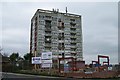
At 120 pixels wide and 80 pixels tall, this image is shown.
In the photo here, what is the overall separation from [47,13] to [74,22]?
11777 mm

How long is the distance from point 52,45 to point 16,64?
3524 centimetres

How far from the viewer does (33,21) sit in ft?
305

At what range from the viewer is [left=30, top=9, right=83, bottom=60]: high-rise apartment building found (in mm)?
86625

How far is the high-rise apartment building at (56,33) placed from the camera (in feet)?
284

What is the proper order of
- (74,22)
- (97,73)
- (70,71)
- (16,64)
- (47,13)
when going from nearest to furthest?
(97,73) → (70,71) → (16,64) → (47,13) → (74,22)

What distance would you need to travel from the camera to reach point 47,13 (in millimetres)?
87875

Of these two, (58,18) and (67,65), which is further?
(58,18)

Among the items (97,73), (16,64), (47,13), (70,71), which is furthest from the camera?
(47,13)

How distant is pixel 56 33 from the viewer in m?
89.6

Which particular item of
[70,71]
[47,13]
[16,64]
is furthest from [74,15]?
[70,71]

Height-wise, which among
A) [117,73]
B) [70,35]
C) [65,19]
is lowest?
[117,73]

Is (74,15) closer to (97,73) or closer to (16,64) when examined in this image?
(16,64)

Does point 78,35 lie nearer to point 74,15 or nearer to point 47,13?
point 74,15

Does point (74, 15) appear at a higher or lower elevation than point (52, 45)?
higher
